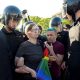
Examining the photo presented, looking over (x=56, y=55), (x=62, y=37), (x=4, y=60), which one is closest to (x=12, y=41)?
(x=4, y=60)

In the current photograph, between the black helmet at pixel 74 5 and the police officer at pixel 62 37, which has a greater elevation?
the black helmet at pixel 74 5

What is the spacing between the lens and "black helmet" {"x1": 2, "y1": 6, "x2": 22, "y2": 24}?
5176 mm

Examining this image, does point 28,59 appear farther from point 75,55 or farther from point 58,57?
point 75,55

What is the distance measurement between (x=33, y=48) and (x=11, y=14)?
66cm

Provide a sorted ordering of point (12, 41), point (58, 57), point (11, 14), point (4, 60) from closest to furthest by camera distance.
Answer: point (4, 60)
point (12, 41)
point (11, 14)
point (58, 57)

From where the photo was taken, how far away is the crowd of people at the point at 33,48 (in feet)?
13.5

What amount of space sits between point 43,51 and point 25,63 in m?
0.43

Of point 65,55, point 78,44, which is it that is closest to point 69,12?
point 78,44

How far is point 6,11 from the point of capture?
532 cm

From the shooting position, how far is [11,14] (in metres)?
5.23

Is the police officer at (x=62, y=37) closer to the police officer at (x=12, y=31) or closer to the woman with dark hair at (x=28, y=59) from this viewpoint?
the woman with dark hair at (x=28, y=59)

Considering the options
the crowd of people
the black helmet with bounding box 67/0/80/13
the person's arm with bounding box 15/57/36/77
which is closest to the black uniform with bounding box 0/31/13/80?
the crowd of people

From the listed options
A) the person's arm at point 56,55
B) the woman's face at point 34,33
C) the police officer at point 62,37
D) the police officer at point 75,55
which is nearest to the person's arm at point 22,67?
the woman's face at point 34,33

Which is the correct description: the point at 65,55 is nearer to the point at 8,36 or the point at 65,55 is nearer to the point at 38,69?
the point at 38,69
